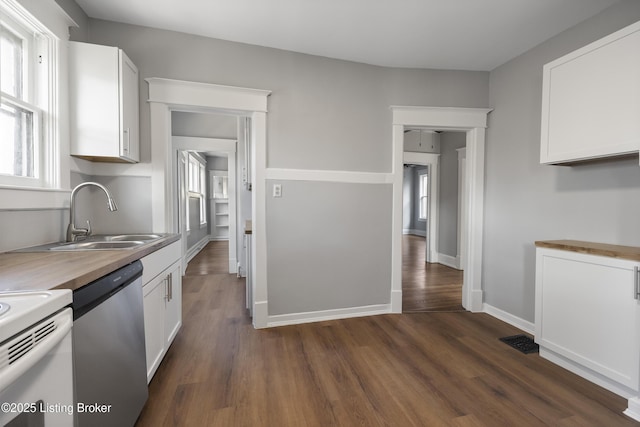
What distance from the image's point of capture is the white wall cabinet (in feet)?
5.45

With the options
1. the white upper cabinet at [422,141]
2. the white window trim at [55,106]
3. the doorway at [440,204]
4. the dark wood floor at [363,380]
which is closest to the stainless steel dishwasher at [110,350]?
the dark wood floor at [363,380]

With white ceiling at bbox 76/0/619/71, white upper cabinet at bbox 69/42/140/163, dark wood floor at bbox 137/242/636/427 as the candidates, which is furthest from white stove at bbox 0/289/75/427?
white ceiling at bbox 76/0/619/71

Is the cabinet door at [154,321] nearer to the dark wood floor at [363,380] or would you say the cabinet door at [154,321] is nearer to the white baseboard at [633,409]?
the dark wood floor at [363,380]

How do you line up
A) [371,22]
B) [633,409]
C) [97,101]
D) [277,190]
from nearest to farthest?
[633,409] → [97,101] → [371,22] → [277,190]

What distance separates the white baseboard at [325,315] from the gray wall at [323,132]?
5 centimetres

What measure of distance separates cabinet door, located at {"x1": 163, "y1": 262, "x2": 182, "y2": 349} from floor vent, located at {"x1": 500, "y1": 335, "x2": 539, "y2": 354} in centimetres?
260

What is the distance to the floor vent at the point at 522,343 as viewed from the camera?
2.26 metres

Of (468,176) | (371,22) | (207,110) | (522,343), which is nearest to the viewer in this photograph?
(371,22)

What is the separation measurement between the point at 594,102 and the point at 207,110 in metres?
2.80

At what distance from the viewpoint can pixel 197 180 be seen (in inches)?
276

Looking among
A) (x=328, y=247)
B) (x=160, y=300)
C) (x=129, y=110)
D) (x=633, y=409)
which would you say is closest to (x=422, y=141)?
(x=328, y=247)

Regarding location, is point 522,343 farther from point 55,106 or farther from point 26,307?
point 55,106

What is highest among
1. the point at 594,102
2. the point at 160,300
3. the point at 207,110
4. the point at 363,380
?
the point at 207,110

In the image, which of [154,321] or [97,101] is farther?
[97,101]
